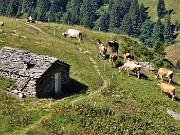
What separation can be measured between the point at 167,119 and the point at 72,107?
12815 mm

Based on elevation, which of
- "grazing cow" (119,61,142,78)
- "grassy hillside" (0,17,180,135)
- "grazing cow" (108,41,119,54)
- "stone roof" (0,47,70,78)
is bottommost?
"grassy hillside" (0,17,180,135)

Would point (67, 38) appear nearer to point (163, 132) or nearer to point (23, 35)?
point (23, 35)

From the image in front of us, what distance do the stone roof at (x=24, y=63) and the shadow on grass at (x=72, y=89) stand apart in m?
4.69

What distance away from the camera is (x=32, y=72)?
54406 mm

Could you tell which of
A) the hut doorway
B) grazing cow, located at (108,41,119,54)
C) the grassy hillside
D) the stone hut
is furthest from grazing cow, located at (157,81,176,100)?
A: grazing cow, located at (108,41,119,54)

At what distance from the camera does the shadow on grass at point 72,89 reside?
58050mm

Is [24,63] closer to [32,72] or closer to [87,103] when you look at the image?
[32,72]

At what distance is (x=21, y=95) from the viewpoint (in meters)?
53.9

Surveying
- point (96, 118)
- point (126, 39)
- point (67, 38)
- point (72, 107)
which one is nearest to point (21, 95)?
point (72, 107)

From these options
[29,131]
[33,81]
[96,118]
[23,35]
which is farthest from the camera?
[23,35]

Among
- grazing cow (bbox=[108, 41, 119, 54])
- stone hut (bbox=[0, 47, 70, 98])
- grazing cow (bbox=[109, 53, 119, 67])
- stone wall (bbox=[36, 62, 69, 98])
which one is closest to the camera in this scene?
stone hut (bbox=[0, 47, 70, 98])

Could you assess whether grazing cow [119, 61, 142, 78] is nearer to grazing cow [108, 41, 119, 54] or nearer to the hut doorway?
grazing cow [108, 41, 119, 54]

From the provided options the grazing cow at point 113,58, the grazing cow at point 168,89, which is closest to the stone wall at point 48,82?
the grazing cow at point 113,58

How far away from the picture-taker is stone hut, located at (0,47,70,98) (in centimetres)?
5431
